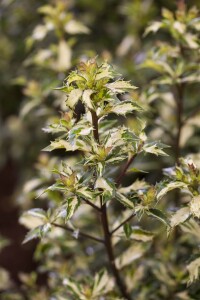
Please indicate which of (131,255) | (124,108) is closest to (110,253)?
(131,255)

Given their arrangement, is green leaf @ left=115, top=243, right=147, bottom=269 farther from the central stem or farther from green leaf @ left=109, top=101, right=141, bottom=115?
green leaf @ left=109, top=101, right=141, bottom=115

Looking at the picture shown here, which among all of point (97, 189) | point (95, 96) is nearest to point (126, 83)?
point (95, 96)

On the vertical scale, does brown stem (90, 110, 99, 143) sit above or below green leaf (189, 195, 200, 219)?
above

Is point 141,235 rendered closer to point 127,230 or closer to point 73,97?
point 127,230

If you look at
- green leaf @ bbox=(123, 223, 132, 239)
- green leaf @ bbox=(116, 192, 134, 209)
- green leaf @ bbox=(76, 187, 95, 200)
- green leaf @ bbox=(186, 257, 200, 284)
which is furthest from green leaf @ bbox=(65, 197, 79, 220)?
green leaf @ bbox=(186, 257, 200, 284)

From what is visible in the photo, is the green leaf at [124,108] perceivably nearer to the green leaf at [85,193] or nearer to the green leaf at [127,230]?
the green leaf at [85,193]

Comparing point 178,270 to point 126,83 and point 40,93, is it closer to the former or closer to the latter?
point 126,83
